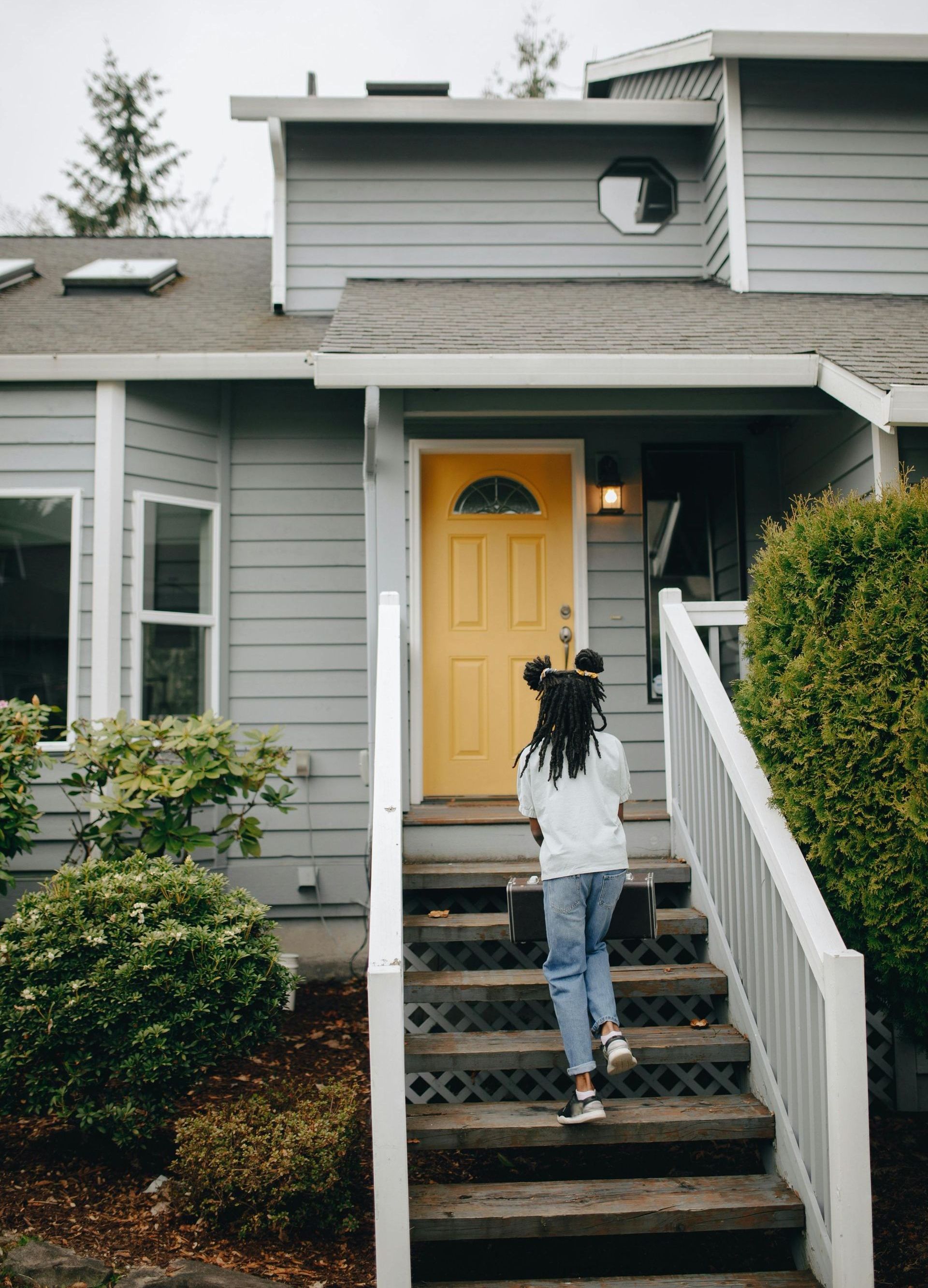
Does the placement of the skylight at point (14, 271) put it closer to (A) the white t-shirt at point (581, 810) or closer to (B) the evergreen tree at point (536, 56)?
(A) the white t-shirt at point (581, 810)

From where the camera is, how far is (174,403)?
6.09 meters

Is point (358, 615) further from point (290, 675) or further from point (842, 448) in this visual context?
point (842, 448)

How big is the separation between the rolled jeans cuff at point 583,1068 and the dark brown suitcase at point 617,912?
1.38 feet

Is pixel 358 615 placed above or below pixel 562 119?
below

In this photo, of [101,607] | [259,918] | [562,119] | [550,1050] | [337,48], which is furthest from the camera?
[337,48]

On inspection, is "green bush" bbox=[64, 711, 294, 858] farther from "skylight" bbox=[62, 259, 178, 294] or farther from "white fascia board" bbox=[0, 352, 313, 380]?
"skylight" bbox=[62, 259, 178, 294]

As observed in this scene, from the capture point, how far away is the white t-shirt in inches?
131

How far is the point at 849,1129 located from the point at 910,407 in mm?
3199

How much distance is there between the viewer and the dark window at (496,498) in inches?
242

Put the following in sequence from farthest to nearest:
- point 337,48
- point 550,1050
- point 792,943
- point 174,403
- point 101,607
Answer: point 337,48, point 174,403, point 101,607, point 550,1050, point 792,943

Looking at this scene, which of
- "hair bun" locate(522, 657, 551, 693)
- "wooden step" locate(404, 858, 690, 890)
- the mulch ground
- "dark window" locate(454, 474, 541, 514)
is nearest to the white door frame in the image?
"dark window" locate(454, 474, 541, 514)

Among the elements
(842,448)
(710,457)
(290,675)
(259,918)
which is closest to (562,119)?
(710,457)

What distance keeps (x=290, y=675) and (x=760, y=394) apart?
3336 millimetres

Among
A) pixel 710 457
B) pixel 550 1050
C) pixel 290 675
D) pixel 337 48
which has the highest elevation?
pixel 337 48
